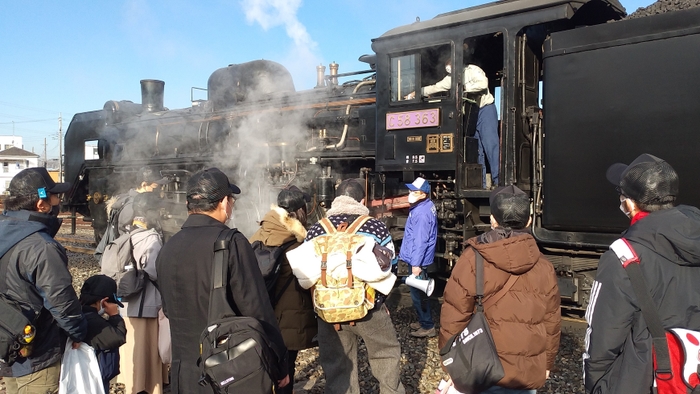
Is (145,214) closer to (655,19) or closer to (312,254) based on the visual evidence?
(312,254)

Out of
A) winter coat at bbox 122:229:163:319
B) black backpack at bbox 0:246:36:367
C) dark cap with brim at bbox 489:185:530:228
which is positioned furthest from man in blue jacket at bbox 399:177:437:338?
black backpack at bbox 0:246:36:367

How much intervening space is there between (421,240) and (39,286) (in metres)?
3.51

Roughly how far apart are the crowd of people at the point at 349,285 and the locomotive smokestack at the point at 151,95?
1011 centimetres

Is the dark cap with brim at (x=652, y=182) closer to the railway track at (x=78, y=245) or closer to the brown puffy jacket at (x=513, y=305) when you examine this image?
the brown puffy jacket at (x=513, y=305)

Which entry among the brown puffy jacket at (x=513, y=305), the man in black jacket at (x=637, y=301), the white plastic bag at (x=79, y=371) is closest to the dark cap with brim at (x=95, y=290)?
the white plastic bag at (x=79, y=371)

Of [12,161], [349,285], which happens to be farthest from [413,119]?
[12,161]

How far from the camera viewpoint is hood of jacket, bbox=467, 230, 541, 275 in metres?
2.36

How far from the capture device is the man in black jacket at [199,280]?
2246 millimetres

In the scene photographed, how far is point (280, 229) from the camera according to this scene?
11.0 ft

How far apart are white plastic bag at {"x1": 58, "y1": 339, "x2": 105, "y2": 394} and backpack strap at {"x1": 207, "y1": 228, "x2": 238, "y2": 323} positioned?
1.20 m

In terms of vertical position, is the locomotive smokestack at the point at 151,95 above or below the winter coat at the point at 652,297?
above

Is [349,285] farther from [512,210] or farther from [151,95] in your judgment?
[151,95]

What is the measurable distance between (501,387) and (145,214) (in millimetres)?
2997

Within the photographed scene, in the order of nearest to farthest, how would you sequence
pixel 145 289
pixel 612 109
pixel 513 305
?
pixel 513 305 < pixel 145 289 < pixel 612 109
